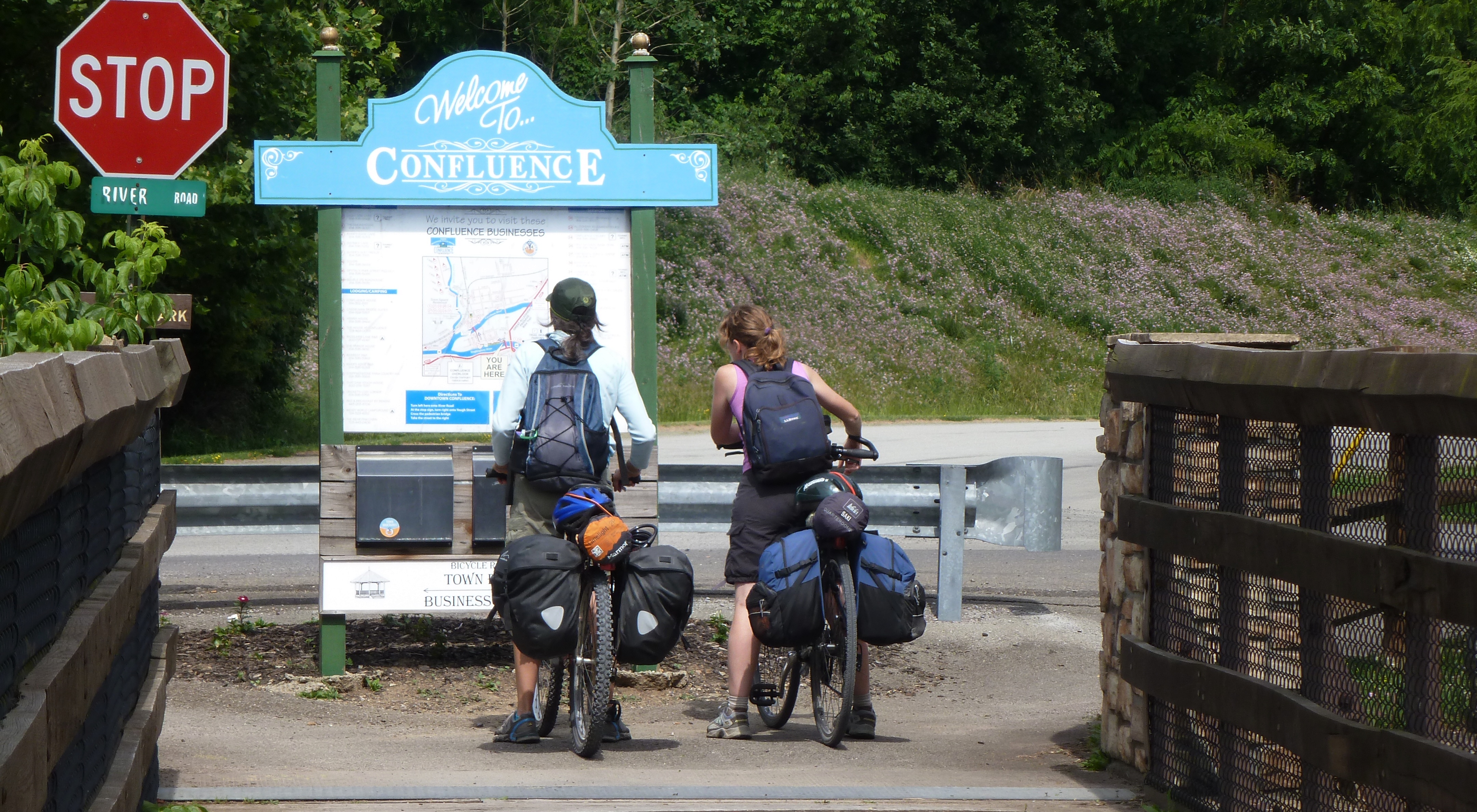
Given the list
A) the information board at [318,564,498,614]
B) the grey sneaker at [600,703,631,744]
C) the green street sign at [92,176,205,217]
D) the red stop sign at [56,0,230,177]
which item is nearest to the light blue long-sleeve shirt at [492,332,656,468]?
the grey sneaker at [600,703,631,744]

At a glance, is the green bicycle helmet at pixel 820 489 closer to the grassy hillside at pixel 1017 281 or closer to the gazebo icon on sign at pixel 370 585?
the gazebo icon on sign at pixel 370 585

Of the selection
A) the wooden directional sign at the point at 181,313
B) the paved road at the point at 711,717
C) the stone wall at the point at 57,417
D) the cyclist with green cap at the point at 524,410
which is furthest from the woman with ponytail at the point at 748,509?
the stone wall at the point at 57,417

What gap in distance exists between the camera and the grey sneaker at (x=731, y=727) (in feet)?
A: 19.1

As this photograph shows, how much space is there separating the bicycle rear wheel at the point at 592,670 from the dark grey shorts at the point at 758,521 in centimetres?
62

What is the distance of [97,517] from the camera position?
10.2 feet

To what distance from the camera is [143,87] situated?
7.50 metres

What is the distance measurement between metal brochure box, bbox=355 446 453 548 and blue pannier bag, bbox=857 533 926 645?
239cm

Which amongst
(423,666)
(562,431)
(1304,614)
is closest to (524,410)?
(562,431)

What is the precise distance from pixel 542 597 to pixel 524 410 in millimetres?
724

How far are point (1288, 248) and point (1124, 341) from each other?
32338mm

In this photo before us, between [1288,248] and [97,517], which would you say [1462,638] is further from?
[1288,248]

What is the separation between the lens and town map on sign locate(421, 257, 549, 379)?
7180mm

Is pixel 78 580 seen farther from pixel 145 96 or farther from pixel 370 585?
pixel 145 96

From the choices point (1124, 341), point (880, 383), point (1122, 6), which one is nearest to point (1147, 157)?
point (1122, 6)
